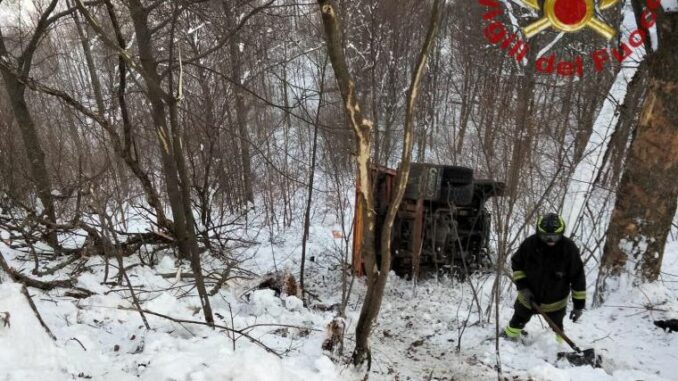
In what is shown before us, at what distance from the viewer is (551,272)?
427 cm

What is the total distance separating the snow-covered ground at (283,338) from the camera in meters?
2.85

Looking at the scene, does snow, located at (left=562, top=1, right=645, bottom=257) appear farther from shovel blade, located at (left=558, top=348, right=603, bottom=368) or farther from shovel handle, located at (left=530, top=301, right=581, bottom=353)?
shovel blade, located at (left=558, top=348, right=603, bottom=368)

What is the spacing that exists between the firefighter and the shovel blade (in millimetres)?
416

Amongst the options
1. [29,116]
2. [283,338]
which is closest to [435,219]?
[283,338]

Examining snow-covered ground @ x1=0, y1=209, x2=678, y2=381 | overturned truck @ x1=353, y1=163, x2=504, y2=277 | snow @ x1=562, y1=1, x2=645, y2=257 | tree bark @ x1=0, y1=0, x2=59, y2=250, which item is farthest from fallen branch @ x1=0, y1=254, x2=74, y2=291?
snow @ x1=562, y1=1, x2=645, y2=257

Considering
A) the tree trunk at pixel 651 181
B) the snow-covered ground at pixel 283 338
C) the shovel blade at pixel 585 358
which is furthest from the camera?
the tree trunk at pixel 651 181

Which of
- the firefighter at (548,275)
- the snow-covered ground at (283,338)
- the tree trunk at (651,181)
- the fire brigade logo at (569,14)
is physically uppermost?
the fire brigade logo at (569,14)

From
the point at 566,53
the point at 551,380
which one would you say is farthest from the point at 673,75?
the point at 566,53

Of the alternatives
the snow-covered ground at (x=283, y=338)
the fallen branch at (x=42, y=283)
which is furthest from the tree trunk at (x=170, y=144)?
the fallen branch at (x=42, y=283)

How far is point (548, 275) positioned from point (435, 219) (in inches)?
100

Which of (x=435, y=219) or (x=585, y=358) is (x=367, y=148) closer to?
(x=585, y=358)

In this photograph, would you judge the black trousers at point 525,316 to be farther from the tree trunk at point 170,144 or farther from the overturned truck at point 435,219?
the tree trunk at point 170,144

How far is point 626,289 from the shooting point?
16.4 ft

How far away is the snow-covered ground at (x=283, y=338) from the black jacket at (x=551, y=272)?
418 millimetres
